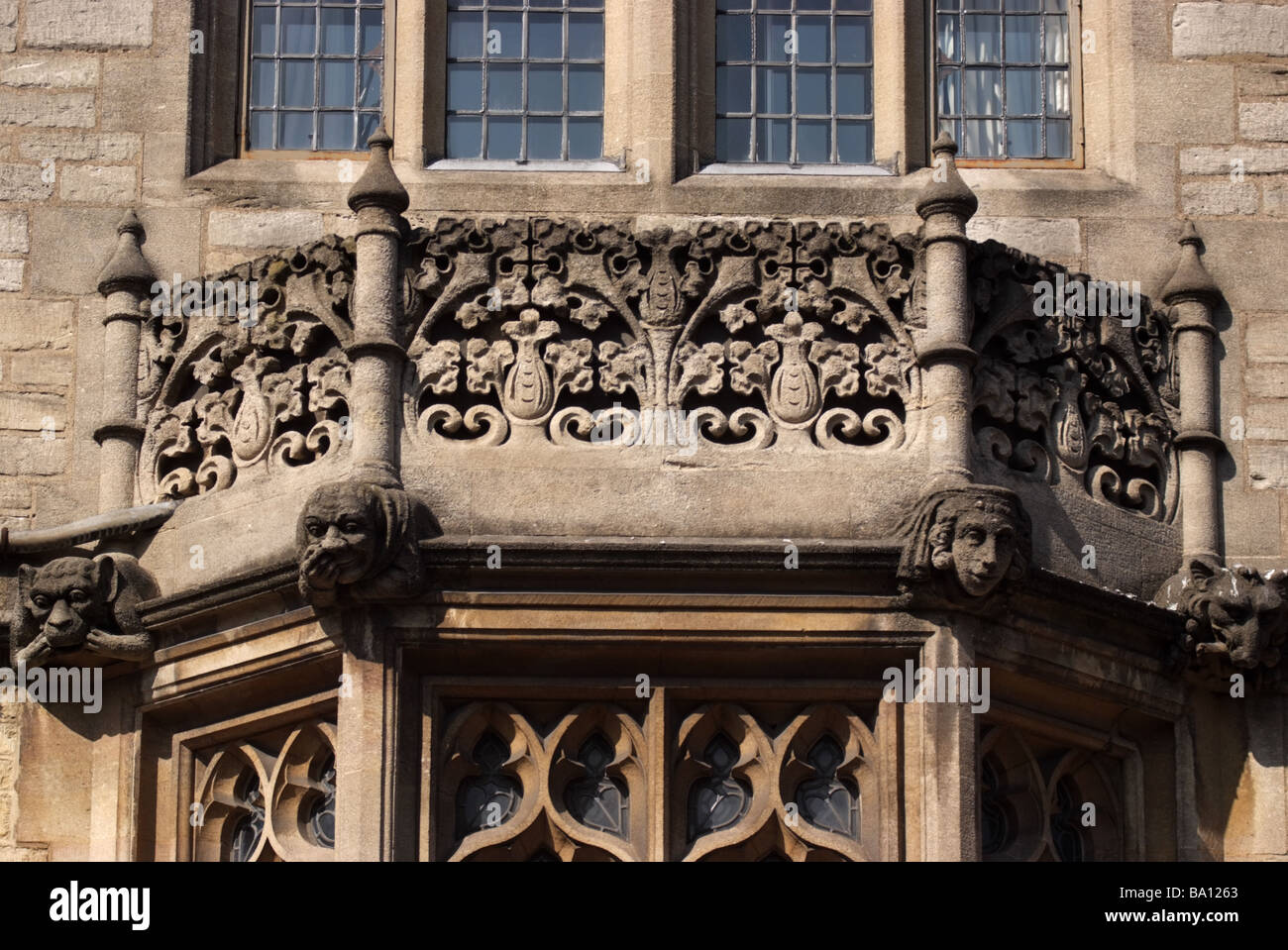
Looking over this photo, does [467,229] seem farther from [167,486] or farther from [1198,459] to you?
[1198,459]

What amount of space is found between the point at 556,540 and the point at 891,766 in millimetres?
1516

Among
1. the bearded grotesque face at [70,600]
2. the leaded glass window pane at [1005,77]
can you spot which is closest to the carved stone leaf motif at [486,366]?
the bearded grotesque face at [70,600]

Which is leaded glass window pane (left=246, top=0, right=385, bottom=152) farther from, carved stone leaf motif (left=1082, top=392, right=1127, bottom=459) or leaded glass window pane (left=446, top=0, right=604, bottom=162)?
carved stone leaf motif (left=1082, top=392, right=1127, bottom=459)

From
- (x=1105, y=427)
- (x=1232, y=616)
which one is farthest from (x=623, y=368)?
(x=1232, y=616)

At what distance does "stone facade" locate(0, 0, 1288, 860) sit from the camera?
1330cm

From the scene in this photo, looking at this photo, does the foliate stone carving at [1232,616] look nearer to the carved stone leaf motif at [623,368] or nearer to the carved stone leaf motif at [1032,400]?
the carved stone leaf motif at [1032,400]

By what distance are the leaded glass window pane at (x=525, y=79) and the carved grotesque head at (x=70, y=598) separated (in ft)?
7.86

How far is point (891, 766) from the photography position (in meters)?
13.3

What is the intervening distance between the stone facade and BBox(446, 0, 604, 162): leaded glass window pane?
0.45 ft

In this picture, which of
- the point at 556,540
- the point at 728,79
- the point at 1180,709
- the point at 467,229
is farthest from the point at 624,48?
the point at 1180,709

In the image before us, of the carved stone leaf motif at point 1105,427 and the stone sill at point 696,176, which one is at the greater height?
the stone sill at point 696,176

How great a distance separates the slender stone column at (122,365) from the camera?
46.8 feet

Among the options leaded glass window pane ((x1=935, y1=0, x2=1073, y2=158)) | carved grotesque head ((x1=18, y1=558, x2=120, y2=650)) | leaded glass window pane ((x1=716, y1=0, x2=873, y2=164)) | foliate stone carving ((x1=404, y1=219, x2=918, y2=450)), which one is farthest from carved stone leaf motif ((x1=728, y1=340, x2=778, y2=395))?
carved grotesque head ((x1=18, y1=558, x2=120, y2=650))
